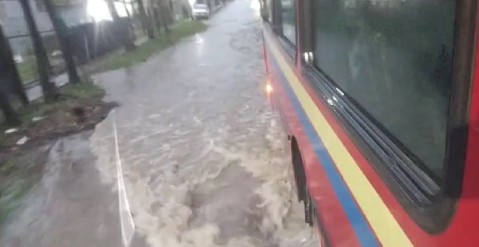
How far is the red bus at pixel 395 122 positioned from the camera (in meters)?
1.10

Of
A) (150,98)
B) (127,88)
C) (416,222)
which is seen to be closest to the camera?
(416,222)

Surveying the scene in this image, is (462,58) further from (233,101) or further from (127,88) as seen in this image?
(127,88)

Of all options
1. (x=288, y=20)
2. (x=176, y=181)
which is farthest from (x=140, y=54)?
(x=288, y=20)

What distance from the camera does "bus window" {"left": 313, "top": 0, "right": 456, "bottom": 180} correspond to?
1.29m

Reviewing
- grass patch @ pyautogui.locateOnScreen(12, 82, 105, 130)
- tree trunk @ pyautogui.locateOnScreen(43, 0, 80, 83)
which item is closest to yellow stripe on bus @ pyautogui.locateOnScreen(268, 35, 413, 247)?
grass patch @ pyautogui.locateOnScreen(12, 82, 105, 130)

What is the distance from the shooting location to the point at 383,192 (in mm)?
1580

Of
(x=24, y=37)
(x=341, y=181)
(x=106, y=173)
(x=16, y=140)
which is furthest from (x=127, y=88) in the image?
(x=341, y=181)

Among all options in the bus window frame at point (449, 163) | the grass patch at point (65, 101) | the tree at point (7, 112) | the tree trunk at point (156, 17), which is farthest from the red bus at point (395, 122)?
the tree trunk at point (156, 17)

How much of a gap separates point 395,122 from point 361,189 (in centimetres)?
31

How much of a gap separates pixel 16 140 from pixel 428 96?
317 inches

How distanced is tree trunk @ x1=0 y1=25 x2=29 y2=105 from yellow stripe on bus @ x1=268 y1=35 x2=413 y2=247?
28.9 feet

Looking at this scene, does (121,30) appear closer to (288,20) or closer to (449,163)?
(288,20)

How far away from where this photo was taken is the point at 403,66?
1.61 metres

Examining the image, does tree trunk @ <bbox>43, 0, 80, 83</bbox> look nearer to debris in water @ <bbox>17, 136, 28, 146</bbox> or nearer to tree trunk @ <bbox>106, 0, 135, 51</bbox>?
debris in water @ <bbox>17, 136, 28, 146</bbox>
